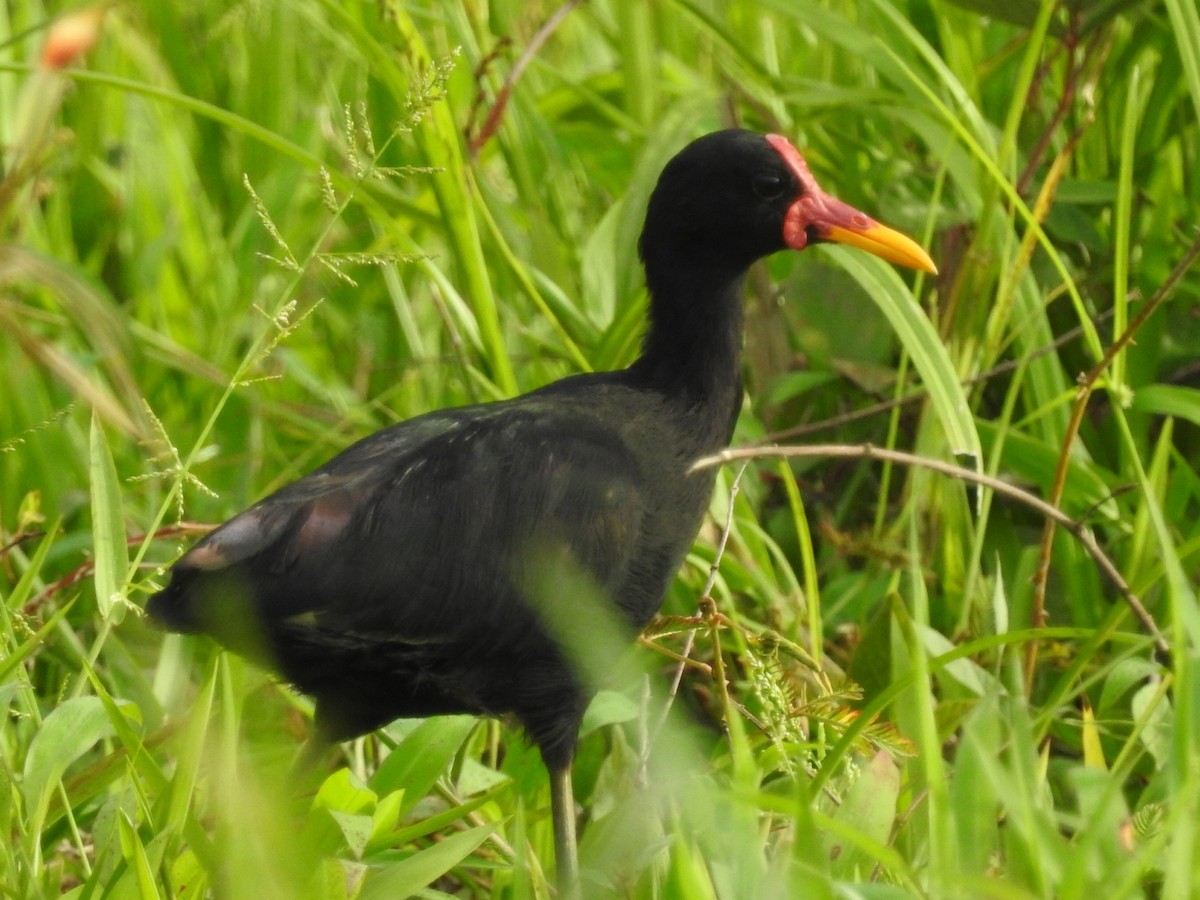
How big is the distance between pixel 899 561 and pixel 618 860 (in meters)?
0.84

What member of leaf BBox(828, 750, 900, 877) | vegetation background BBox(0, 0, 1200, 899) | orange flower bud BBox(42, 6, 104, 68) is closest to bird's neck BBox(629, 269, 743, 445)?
vegetation background BBox(0, 0, 1200, 899)

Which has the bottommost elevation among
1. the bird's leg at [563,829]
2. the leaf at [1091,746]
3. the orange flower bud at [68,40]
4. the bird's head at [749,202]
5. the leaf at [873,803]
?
the bird's leg at [563,829]

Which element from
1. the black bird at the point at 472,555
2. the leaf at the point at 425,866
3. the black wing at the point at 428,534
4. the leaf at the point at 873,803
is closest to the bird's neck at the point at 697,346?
the black bird at the point at 472,555

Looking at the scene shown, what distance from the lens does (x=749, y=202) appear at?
7.52ft

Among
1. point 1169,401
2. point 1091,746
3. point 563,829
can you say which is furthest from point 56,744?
point 1169,401

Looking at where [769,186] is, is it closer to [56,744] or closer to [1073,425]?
[1073,425]

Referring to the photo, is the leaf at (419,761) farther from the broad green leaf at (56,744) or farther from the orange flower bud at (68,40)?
the orange flower bud at (68,40)

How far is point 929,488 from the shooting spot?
2502 millimetres

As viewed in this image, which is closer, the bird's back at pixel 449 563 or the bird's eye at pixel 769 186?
the bird's back at pixel 449 563

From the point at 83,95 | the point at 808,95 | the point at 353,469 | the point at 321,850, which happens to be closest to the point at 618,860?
the point at 321,850

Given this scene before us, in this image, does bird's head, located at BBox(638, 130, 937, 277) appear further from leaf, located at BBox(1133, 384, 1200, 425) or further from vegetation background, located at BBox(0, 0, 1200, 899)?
leaf, located at BBox(1133, 384, 1200, 425)

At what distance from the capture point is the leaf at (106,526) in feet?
5.35

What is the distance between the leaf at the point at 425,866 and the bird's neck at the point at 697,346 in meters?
0.82

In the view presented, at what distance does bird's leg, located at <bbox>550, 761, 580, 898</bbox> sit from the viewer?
1.86 meters
